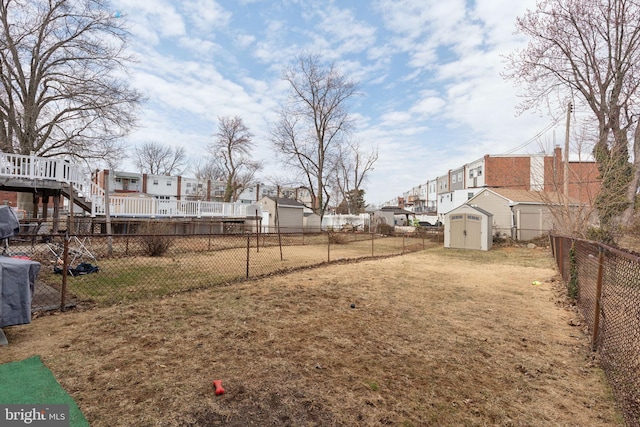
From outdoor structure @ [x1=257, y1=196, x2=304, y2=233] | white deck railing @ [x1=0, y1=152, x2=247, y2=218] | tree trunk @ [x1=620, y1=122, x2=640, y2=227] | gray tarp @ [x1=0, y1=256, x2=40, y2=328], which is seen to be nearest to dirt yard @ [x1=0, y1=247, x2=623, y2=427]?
gray tarp @ [x1=0, y1=256, x2=40, y2=328]

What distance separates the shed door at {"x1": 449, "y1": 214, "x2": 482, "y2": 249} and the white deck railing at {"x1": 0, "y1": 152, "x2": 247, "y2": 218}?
621 inches

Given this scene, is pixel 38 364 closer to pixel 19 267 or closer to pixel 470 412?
pixel 19 267

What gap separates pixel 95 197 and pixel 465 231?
1999 cm

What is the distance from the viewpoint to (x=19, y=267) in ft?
11.7

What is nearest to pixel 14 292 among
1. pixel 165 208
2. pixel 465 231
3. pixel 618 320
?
pixel 618 320

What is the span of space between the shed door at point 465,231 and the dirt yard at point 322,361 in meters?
13.1

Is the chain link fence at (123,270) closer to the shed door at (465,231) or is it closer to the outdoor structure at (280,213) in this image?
the shed door at (465,231)

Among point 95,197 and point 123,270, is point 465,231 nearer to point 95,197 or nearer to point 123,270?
point 123,270

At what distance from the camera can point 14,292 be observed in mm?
3520

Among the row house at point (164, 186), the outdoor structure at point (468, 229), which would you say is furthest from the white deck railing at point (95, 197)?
the row house at point (164, 186)

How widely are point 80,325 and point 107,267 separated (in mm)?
5750

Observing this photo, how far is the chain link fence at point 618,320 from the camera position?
280cm

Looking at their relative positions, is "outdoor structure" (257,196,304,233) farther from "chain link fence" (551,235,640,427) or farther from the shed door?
"chain link fence" (551,235,640,427)

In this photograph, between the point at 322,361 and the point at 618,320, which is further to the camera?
the point at 618,320
